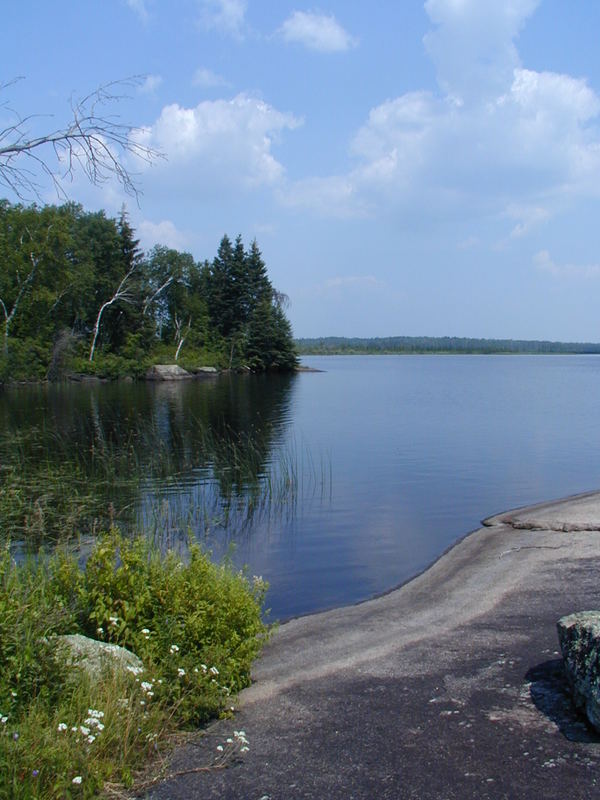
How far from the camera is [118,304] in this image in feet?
Result: 252

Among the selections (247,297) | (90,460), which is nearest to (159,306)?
(247,297)

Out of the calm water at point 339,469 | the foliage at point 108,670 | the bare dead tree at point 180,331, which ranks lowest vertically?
the calm water at point 339,469

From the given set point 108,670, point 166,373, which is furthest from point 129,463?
point 166,373

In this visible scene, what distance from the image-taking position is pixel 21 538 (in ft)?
46.0

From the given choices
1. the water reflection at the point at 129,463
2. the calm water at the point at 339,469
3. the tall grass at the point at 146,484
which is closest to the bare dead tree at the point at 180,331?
the calm water at the point at 339,469

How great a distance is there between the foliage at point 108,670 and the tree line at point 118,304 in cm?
4575

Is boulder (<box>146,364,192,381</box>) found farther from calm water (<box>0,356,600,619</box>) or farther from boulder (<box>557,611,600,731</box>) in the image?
boulder (<box>557,611,600,731</box>)

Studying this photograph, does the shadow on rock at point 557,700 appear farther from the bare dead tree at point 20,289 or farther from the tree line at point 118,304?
the bare dead tree at point 20,289

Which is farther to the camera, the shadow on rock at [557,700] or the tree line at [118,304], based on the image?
the tree line at [118,304]

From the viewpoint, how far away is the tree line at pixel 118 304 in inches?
2475

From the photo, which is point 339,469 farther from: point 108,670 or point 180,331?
point 180,331

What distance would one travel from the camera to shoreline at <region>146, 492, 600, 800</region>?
493 centimetres

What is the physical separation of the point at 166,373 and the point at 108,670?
68.3 meters

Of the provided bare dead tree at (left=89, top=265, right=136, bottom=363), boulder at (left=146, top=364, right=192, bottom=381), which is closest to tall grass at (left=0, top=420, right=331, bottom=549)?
boulder at (left=146, top=364, right=192, bottom=381)
